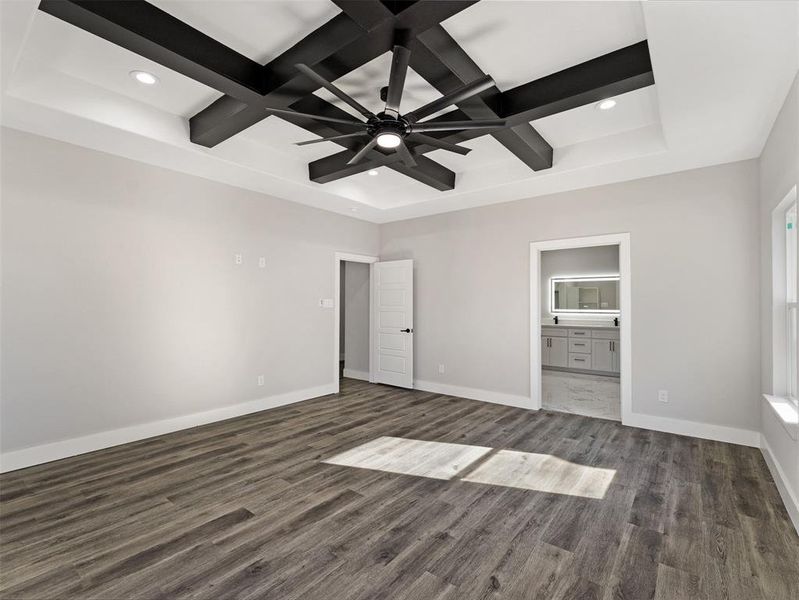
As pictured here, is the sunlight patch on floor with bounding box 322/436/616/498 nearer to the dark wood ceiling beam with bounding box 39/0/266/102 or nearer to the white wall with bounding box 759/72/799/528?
the white wall with bounding box 759/72/799/528

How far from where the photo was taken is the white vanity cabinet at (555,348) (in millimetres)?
7398

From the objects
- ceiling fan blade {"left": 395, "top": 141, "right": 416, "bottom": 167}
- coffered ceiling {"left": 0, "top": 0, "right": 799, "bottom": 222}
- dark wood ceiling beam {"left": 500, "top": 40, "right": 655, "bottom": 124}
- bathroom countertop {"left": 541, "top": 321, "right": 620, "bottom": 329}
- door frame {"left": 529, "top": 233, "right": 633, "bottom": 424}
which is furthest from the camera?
bathroom countertop {"left": 541, "top": 321, "right": 620, "bottom": 329}

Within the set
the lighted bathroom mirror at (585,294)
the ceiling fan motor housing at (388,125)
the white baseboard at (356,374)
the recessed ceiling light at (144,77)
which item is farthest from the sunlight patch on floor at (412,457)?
the lighted bathroom mirror at (585,294)

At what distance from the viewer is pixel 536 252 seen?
4871mm

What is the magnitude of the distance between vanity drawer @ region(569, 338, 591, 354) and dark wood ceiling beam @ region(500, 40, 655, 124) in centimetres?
529

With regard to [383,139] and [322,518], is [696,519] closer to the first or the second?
[322,518]

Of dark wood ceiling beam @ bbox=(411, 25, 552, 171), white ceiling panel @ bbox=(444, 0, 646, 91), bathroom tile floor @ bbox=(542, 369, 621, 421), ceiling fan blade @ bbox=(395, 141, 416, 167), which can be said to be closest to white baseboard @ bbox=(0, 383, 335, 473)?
ceiling fan blade @ bbox=(395, 141, 416, 167)

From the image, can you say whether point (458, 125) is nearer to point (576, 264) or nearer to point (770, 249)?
point (770, 249)

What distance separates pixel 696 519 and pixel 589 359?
502 cm

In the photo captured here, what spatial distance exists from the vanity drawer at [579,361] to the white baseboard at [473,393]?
2.92 m

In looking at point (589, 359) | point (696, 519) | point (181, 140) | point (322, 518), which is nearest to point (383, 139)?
point (181, 140)

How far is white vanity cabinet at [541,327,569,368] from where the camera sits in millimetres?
7398

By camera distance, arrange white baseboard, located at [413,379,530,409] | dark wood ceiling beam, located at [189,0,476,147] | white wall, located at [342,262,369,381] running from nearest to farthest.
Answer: dark wood ceiling beam, located at [189,0,476,147] → white baseboard, located at [413,379,530,409] → white wall, located at [342,262,369,381]

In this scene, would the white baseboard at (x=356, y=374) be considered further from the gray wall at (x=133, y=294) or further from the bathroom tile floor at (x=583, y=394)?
the bathroom tile floor at (x=583, y=394)
